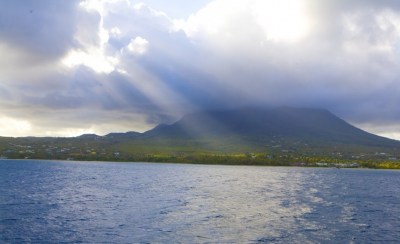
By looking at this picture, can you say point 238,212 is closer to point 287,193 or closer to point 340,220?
point 340,220

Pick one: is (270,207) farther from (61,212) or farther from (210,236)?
(61,212)

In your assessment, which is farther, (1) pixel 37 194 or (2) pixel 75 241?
(1) pixel 37 194

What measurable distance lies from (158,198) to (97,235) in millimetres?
45750

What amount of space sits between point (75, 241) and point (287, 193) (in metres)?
78.3

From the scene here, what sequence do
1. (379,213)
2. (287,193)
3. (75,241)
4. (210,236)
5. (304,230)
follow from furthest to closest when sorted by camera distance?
(287,193), (379,213), (304,230), (210,236), (75,241)

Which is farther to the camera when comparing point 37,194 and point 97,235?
point 37,194

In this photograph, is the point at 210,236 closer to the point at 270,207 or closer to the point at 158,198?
the point at 270,207

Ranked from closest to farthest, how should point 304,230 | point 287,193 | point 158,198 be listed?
point 304,230, point 158,198, point 287,193

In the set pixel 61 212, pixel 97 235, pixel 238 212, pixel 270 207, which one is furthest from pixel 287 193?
pixel 97 235

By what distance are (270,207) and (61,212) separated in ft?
139

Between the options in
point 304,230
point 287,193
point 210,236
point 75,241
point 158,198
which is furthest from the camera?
point 287,193

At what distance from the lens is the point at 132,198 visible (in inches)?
4085

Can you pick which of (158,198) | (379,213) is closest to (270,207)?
(379,213)

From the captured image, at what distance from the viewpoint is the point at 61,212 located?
3103 inches
